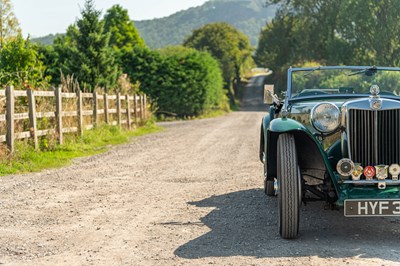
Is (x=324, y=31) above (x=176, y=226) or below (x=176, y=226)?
above

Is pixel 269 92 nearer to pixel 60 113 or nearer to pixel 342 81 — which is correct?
pixel 342 81

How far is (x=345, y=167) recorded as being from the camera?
502cm

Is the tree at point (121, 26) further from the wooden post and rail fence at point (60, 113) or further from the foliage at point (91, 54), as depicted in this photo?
the wooden post and rail fence at point (60, 113)

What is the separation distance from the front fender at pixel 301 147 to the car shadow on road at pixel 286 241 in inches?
22.4

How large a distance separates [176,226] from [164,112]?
26.4 metres

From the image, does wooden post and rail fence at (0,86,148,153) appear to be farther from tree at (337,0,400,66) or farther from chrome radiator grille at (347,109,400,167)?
tree at (337,0,400,66)

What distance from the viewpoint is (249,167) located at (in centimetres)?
1054

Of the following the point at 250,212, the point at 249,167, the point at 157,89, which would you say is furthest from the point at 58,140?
the point at 157,89

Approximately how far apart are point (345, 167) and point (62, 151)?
30.2 feet

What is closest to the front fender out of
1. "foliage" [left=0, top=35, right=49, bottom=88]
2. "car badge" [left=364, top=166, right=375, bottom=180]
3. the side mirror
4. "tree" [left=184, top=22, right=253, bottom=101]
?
"car badge" [left=364, top=166, right=375, bottom=180]

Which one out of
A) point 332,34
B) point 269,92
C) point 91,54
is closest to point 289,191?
point 269,92

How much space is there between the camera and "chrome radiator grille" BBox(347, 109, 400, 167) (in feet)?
16.6

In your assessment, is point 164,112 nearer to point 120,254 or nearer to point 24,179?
point 24,179

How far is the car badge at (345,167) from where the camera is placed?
5.01 meters
